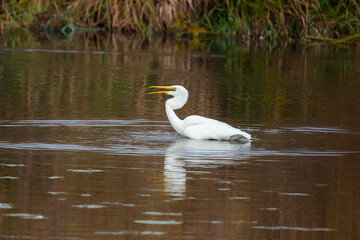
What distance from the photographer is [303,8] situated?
100 feet

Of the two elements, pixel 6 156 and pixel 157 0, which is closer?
pixel 6 156

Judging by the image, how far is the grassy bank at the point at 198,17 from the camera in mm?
30016

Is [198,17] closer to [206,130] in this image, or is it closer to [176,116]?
[176,116]

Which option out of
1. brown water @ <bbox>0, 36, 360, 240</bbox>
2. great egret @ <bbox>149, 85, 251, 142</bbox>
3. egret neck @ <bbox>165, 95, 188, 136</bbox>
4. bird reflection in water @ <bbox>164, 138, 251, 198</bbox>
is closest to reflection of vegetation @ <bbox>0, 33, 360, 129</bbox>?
brown water @ <bbox>0, 36, 360, 240</bbox>

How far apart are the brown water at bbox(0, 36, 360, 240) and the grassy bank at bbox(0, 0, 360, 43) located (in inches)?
373

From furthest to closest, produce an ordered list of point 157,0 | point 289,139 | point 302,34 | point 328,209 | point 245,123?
point 157,0 < point 302,34 < point 245,123 < point 289,139 < point 328,209

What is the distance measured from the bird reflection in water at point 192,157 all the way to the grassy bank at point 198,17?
58.7 ft

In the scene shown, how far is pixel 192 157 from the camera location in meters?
9.98

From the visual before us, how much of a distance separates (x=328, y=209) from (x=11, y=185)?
2685mm

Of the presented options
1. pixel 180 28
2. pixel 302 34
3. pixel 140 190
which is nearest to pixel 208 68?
pixel 302 34

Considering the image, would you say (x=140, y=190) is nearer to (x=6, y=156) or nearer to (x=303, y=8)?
(x=6, y=156)

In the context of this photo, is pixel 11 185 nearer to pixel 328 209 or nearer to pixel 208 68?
pixel 328 209

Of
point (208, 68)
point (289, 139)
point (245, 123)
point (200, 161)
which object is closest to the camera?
point (200, 161)

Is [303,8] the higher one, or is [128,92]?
[303,8]
